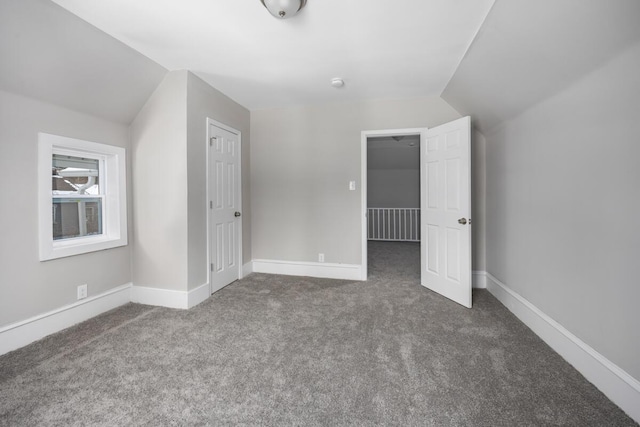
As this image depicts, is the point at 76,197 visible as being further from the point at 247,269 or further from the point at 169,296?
the point at 247,269

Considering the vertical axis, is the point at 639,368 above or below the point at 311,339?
above

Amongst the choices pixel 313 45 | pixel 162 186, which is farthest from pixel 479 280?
pixel 162 186

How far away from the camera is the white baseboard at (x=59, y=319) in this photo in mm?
Answer: 2033

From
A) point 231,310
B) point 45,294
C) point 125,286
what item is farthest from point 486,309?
point 45,294

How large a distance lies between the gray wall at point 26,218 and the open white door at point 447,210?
3.58m

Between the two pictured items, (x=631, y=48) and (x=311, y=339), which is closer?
(x=631, y=48)

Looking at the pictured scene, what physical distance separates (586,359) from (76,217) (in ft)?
13.8

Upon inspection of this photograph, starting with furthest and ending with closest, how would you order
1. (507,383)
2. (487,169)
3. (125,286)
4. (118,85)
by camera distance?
1. (487,169)
2. (125,286)
3. (118,85)
4. (507,383)

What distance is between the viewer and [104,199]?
2836 mm

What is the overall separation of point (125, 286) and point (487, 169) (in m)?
4.30

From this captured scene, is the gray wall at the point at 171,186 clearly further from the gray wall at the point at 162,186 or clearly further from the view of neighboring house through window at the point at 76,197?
the view of neighboring house through window at the point at 76,197

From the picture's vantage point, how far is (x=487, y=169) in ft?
10.9

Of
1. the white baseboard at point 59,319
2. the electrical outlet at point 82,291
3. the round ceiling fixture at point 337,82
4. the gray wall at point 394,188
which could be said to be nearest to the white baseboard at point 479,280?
the round ceiling fixture at point 337,82

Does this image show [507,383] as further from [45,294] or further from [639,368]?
[45,294]
